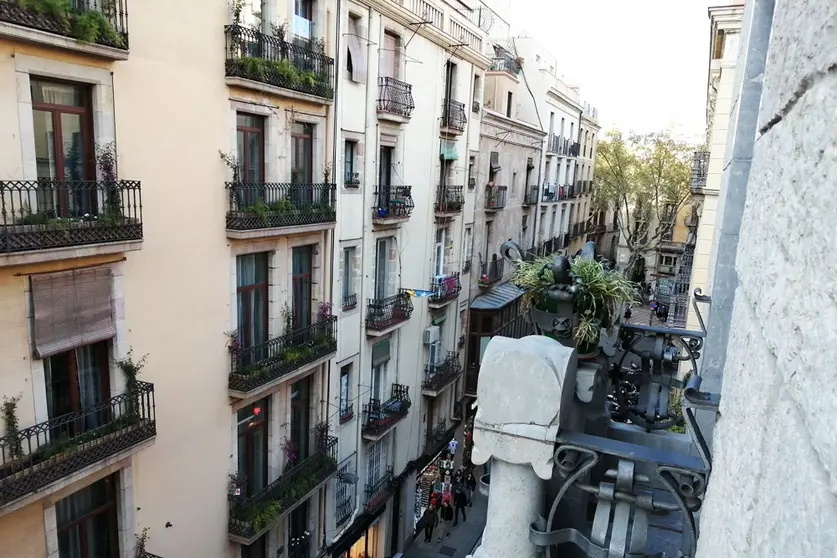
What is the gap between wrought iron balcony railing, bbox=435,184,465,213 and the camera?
22.5 meters

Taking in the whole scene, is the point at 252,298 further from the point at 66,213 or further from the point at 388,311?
the point at 388,311

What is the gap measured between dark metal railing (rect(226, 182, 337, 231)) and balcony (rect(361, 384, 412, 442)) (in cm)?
689

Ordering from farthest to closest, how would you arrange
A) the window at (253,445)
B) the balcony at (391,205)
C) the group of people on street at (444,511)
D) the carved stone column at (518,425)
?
the group of people on street at (444,511) < the balcony at (391,205) < the window at (253,445) < the carved stone column at (518,425)

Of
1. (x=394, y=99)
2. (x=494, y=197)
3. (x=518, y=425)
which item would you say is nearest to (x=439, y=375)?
(x=494, y=197)

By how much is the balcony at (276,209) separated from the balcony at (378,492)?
925cm

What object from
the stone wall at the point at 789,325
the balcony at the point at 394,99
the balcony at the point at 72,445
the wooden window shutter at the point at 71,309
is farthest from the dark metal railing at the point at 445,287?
the stone wall at the point at 789,325

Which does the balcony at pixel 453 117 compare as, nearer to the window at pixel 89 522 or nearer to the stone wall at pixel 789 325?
the window at pixel 89 522

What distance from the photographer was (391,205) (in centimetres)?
1875

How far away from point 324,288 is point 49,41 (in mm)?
8952

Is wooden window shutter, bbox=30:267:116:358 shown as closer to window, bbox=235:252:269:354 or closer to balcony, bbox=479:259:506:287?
window, bbox=235:252:269:354

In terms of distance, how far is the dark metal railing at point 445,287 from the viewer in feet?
74.5

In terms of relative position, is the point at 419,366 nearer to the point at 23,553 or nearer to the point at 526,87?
the point at 23,553

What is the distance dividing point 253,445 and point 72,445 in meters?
5.52

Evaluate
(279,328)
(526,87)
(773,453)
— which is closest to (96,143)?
(279,328)
